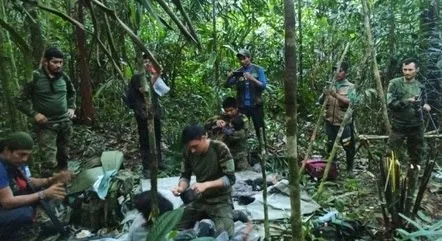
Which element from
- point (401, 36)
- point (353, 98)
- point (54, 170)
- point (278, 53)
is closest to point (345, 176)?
point (353, 98)

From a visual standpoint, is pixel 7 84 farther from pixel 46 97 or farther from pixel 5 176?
pixel 46 97

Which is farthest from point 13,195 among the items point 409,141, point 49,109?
point 409,141

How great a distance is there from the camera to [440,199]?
5527 mm

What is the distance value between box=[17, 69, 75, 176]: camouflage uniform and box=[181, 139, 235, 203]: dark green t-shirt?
1822mm

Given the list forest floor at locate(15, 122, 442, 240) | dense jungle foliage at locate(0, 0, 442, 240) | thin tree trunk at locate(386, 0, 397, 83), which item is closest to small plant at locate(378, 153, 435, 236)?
forest floor at locate(15, 122, 442, 240)

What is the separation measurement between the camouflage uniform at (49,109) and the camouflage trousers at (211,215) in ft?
5.91

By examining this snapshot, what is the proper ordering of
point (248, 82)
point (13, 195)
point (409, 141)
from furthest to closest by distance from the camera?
point (248, 82) < point (409, 141) < point (13, 195)

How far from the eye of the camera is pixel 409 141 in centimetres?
593

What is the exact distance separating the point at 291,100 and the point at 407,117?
143 inches

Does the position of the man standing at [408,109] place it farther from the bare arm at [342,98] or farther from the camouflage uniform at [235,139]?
the camouflage uniform at [235,139]

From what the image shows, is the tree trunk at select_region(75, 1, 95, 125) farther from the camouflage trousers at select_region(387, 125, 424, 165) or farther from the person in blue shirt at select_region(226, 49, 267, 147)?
the camouflage trousers at select_region(387, 125, 424, 165)

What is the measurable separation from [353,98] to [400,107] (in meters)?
0.51

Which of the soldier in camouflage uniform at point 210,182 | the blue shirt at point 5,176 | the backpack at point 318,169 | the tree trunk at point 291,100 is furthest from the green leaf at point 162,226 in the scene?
the backpack at point 318,169

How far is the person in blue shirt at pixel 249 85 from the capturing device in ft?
21.7
